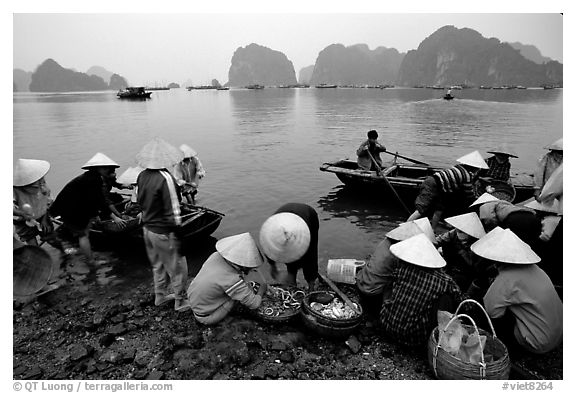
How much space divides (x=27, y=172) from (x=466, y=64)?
154676mm

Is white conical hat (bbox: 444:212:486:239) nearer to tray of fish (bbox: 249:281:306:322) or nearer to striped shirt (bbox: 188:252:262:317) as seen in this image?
tray of fish (bbox: 249:281:306:322)

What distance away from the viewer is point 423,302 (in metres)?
3.81

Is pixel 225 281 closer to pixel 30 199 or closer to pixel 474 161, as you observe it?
pixel 30 199

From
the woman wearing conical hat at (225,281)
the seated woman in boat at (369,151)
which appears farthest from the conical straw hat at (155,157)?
the seated woman in boat at (369,151)

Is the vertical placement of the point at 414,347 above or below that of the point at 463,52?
below

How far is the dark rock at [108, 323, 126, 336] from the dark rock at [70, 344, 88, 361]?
36 centimetres

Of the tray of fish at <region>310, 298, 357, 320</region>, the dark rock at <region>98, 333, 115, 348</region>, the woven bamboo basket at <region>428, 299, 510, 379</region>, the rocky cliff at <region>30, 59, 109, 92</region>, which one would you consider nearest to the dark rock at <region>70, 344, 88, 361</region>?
the dark rock at <region>98, 333, 115, 348</region>

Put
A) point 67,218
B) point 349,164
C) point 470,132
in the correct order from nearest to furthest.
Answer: point 67,218
point 349,164
point 470,132

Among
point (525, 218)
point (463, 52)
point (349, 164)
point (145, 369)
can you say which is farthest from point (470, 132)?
point (463, 52)

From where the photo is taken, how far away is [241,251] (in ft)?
13.5

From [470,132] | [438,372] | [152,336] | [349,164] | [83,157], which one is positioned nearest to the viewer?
[438,372]

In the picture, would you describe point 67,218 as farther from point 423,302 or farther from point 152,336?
point 423,302

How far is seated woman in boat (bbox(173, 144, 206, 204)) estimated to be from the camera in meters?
8.14
